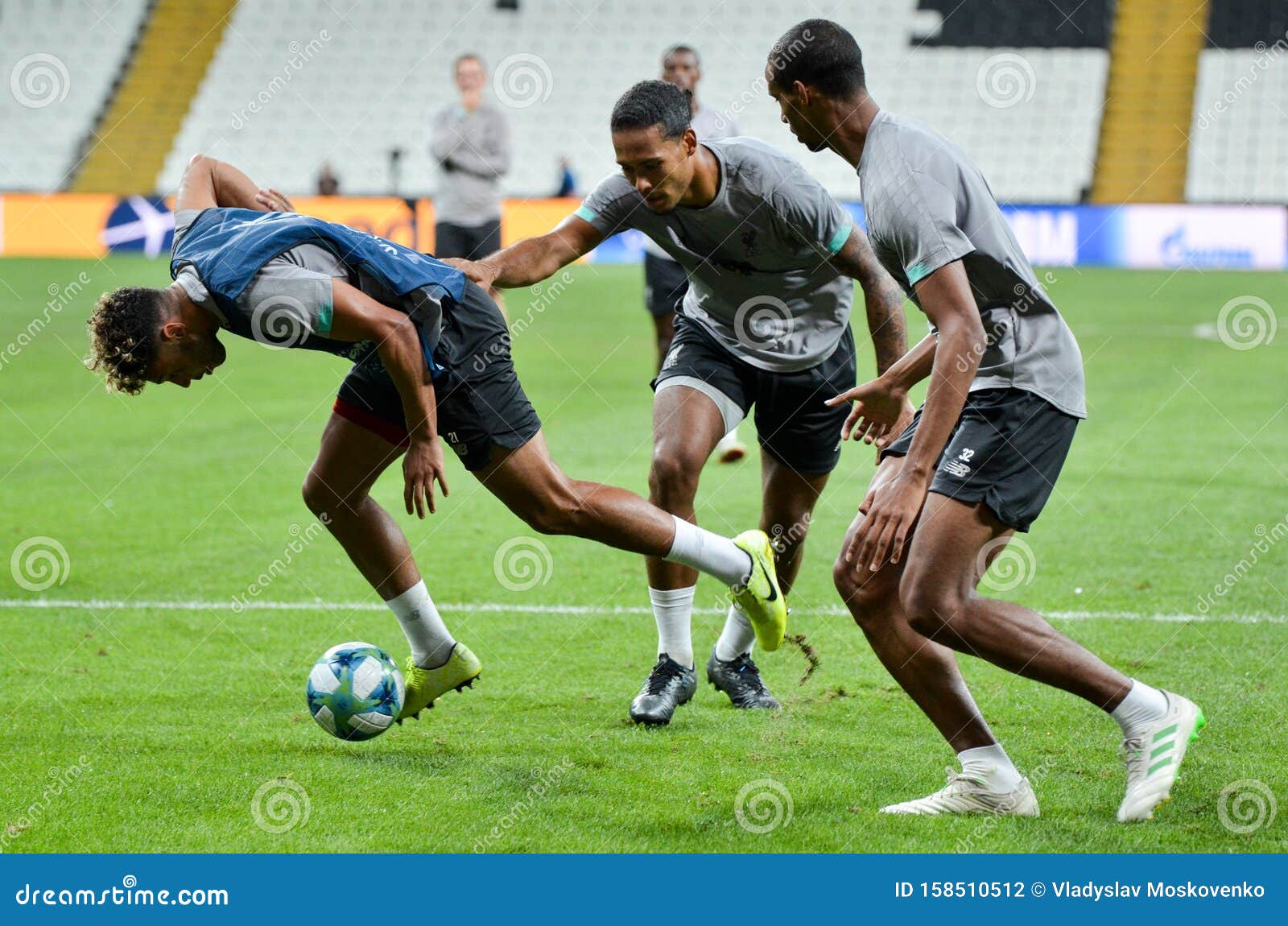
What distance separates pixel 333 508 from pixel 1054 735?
8.31 feet

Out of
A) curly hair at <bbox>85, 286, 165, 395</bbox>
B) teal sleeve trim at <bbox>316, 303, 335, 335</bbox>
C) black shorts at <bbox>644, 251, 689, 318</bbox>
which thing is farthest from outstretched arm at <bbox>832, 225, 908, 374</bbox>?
black shorts at <bbox>644, 251, 689, 318</bbox>

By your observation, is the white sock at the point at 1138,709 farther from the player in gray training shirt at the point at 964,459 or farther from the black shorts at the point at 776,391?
the black shorts at the point at 776,391

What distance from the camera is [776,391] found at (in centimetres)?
535

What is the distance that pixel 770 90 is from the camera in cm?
393

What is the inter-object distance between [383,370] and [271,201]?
2.92 ft

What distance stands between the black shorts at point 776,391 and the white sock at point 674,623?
656 mm

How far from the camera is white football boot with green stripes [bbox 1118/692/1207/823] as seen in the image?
394 centimetres

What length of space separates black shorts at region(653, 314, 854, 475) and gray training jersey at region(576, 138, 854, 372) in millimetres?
52

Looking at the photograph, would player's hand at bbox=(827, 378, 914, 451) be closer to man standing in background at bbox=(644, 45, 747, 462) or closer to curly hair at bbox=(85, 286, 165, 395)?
curly hair at bbox=(85, 286, 165, 395)

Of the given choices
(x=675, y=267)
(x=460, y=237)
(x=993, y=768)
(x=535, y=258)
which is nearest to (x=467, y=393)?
(x=535, y=258)

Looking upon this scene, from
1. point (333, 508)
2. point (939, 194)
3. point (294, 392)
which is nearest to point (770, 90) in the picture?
point (939, 194)

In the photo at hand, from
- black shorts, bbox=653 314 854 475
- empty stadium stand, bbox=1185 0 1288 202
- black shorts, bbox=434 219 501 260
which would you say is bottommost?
empty stadium stand, bbox=1185 0 1288 202

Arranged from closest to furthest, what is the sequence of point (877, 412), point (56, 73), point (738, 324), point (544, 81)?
point (877, 412) < point (738, 324) < point (544, 81) < point (56, 73)

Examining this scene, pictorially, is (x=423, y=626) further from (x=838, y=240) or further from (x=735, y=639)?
(x=838, y=240)
